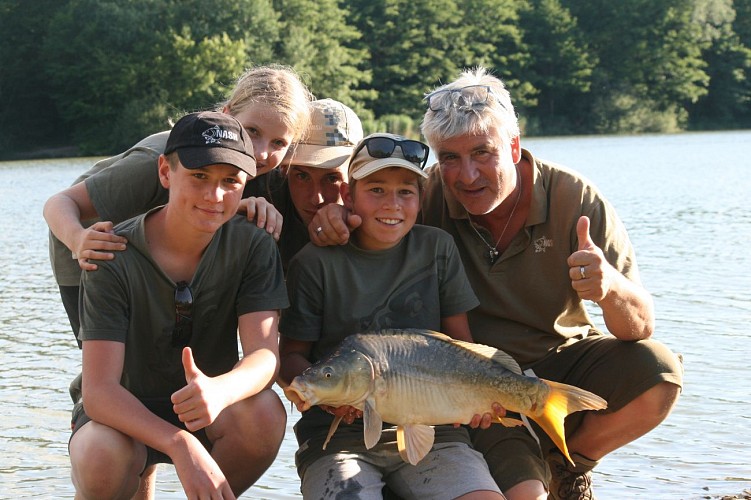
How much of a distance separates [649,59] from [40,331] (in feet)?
236

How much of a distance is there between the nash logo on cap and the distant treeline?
42.1 m

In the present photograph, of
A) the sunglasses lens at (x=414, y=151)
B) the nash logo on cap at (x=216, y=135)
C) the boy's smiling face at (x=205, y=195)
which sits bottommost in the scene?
the boy's smiling face at (x=205, y=195)

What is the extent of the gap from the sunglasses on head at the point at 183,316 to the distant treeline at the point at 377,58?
1657 inches

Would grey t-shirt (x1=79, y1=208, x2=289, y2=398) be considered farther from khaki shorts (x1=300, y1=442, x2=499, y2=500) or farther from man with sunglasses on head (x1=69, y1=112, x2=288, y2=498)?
khaki shorts (x1=300, y1=442, x2=499, y2=500)

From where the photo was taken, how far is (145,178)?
→ 4.79 meters

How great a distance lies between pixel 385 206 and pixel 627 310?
1.16m

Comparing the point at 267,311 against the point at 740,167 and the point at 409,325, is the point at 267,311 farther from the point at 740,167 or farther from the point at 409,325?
the point at 740,167

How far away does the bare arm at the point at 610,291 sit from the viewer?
13.9 feet

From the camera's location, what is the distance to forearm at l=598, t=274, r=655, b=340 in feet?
14.7

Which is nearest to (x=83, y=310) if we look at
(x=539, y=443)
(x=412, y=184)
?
(x=412, y=184)

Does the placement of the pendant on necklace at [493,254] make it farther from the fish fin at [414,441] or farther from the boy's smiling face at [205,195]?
the boy's smiling face at [205,195]

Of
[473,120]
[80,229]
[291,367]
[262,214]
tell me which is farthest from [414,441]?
[80,229]

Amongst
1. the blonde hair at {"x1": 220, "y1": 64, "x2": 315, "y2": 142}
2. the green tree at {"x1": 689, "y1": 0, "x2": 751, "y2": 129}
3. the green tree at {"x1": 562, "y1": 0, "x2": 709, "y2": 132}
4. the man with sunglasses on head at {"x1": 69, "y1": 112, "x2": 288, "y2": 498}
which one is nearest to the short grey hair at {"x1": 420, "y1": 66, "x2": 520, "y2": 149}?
the blonde hair at {"x1": 220, "y1": 64, "x2": 315, "y2": 142}

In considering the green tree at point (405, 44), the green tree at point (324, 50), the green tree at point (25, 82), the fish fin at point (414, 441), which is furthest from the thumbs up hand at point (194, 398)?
the green tree at point (405, 44)
